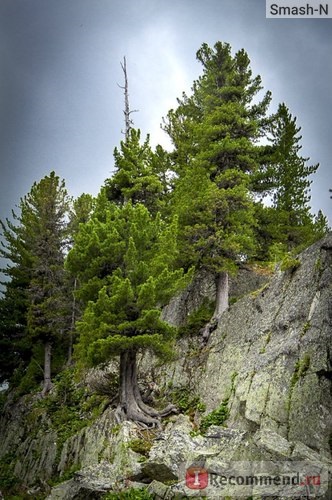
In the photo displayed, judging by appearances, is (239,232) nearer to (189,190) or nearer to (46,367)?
(189,190)

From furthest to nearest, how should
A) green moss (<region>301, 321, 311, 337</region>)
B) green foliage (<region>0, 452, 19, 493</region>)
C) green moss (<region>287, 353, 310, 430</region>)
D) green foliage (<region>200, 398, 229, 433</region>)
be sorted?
green foliage (<region>0, 452, 19, 493</region>)
green foliage (<region>200, 398, 229, 433</region>)
green moss (<region>301, 321, 311, 337</region>)
green moss (<region>287, 353, 310, 430</region>)

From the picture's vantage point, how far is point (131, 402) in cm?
1681

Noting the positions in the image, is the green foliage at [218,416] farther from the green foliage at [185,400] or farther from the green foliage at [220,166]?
the green foliage at [220,166]

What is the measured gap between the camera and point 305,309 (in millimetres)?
13742

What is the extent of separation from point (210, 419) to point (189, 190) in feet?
36.6

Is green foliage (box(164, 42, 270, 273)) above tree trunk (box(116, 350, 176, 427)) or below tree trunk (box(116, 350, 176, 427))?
above

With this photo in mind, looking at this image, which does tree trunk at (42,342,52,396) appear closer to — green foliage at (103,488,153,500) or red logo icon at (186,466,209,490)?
green foliage at (103,488,153,500)

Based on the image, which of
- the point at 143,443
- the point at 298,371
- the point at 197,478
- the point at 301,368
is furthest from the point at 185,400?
the point at 197,478

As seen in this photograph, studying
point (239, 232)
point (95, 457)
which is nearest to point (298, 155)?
point (239, 232)

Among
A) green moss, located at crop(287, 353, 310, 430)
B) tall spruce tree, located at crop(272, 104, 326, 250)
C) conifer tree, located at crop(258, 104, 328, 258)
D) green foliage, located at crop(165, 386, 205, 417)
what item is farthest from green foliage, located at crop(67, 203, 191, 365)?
tall spruce tree, located at crop(272, 104, 326, 250)

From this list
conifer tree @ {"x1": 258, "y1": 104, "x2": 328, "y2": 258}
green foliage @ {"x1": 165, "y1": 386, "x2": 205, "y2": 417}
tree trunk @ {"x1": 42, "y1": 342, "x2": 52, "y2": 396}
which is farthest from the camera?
tree trunk @ {"x1": 42, "y1": 342, "x2": 52, "y2": 396}

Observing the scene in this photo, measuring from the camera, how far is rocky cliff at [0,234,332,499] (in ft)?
31.5

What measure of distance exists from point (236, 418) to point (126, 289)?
6.02 metres

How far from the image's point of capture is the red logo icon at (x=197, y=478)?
31.6ft
